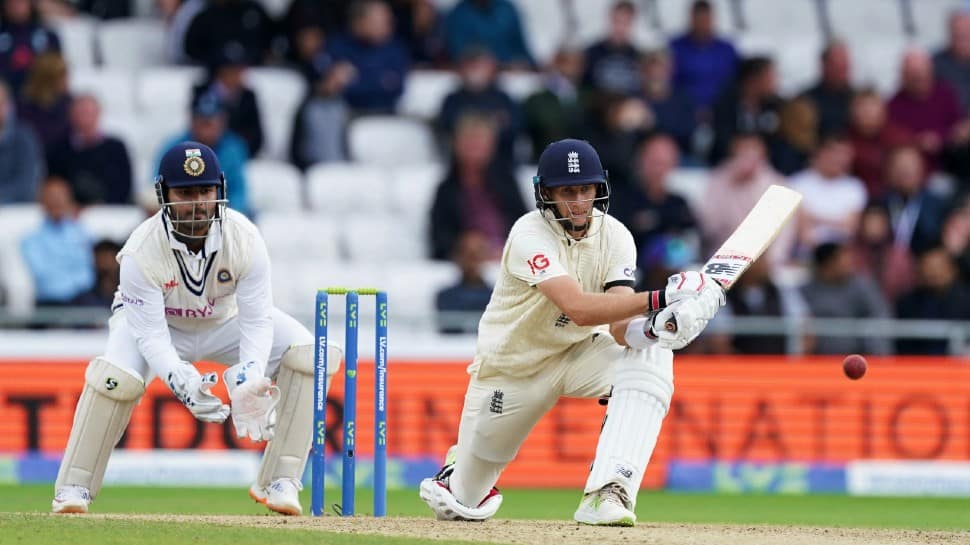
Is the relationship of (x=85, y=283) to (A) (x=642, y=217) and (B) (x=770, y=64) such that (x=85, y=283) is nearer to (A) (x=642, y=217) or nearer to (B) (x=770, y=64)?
(A) (x=642, y=217)

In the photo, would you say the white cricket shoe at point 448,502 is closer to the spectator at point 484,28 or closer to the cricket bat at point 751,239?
the cricket bat at point 751,239

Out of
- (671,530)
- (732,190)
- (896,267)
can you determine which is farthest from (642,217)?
(671,530)

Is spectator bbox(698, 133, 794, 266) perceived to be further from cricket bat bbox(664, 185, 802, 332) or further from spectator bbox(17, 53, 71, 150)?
cricket bat bbox(664, 185, 802, 332)

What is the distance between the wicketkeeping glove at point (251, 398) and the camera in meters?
7.23

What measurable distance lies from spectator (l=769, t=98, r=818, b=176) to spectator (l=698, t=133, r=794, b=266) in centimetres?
55

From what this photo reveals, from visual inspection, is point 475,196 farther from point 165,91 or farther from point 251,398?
point 251,398

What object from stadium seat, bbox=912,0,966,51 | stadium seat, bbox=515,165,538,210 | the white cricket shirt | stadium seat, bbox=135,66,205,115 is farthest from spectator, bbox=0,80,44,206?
stadium seat, bbox=912,0,966,51

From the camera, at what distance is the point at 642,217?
12.4 m

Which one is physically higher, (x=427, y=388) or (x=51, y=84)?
(x=51, y=84)

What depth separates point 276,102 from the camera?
1327cm

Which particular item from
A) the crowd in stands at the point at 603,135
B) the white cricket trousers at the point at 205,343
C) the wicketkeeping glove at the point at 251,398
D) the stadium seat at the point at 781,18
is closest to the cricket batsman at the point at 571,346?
the wicketkeeping glove at the point at 251,398

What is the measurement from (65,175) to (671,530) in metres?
6.41

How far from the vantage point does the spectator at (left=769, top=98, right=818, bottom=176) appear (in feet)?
44.2

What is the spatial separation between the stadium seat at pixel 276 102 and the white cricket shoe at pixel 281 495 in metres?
5.48
